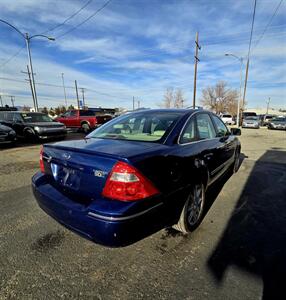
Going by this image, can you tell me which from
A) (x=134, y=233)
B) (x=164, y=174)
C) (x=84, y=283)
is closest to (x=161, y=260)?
(x=134, y=233)

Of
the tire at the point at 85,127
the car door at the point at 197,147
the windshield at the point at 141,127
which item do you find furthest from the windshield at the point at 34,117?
the car door at the point at 197,147

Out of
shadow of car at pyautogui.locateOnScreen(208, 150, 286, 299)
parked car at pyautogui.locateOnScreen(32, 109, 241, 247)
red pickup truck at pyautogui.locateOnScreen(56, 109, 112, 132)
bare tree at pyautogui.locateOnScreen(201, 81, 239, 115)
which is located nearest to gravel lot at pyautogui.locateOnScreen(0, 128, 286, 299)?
shadow of car at pyautogui.locateOnScreen(208, 150, 286, 299)

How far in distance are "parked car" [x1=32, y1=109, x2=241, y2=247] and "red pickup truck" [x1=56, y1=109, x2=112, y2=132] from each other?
38.0ft

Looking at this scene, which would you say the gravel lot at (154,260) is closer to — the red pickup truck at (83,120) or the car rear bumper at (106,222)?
the car rear bumper at (106,222)

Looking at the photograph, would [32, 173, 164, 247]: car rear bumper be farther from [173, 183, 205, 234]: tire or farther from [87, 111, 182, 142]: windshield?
[87, 111, 182, 142]: windshield

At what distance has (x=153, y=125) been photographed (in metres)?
2.91

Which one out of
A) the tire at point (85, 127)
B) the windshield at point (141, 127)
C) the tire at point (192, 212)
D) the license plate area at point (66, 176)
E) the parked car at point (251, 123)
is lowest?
the parked car at point (251, 123)

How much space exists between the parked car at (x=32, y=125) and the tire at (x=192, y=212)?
8.91 meters

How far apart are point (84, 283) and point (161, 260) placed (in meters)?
0.81

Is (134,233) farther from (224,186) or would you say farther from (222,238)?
(224,186)

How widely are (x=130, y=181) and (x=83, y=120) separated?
44.8ft

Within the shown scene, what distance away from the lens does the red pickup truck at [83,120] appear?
14133 millimetres

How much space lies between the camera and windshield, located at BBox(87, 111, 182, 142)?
8.56 feet

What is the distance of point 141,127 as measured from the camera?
3025 mm
